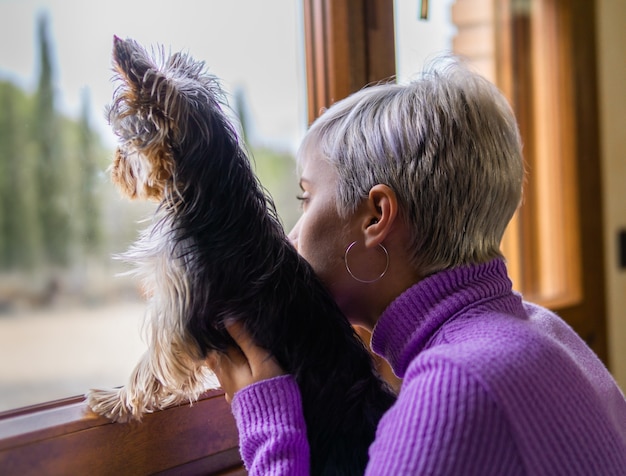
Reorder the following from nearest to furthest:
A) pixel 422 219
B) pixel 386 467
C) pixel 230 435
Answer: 1. pixel 386 467
2. pixel 422 219
3. pixel 230 435

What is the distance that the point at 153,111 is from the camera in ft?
2.62

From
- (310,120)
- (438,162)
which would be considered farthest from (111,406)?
(310,120)

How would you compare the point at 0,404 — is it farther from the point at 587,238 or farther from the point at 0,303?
the point at 587,238

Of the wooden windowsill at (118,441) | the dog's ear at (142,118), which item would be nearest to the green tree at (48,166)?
the dog's ear at (142,118)

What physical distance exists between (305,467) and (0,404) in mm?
423

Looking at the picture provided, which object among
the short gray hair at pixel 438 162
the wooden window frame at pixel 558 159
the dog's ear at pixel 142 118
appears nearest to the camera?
the dog's ear at pixel 142 118

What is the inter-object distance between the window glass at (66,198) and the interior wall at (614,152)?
5.01 ft

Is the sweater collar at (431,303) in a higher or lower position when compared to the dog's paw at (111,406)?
higher

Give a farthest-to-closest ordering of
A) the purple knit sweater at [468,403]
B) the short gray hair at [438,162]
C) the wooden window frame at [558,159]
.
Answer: the wooden window frame at [558,159]
the short gray hair at [438,162]
the purple knit sweater at [468,403]

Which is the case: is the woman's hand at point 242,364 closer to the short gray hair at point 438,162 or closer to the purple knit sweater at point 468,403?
the purple knit sweater at point 468,403

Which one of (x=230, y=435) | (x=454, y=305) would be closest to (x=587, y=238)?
(x=454, y=305)

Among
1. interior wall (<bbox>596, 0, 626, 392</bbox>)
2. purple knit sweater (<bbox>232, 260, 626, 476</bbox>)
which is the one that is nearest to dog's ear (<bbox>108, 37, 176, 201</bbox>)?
purple knit sweater (<bbox>232, 260, 626, 476</bbox>)

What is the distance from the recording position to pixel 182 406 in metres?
0.94

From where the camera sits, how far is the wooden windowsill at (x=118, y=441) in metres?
0.77
